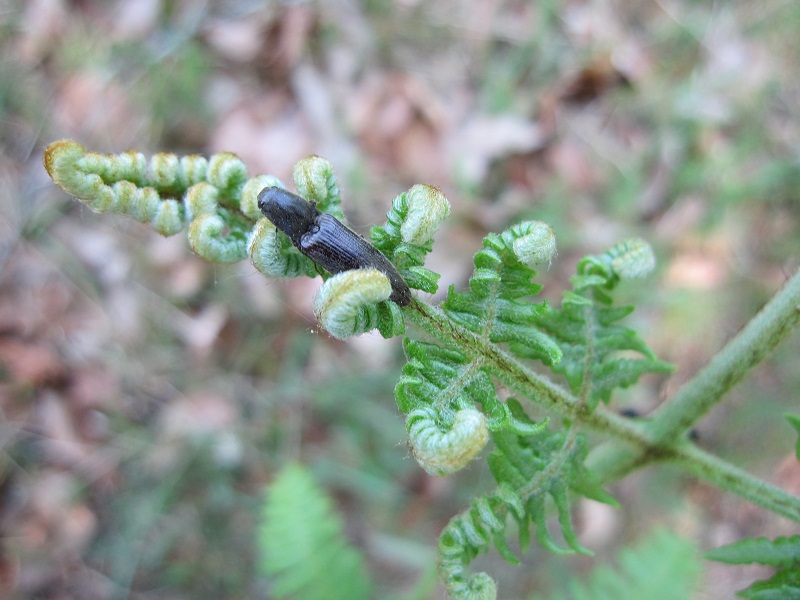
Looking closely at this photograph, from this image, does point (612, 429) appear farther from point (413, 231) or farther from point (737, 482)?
point (413, 231)

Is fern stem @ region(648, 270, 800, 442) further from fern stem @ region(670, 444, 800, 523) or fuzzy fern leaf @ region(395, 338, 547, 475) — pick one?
fuzzy fern leaf @ region(395, 338, 547, 475)

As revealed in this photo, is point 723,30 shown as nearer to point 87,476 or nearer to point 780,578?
point 780,578

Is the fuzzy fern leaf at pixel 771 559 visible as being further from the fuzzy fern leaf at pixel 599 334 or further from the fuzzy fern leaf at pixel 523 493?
the fuzzy fern leaf at pixel 599 334

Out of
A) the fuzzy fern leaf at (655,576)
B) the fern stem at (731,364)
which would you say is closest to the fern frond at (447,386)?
the fern stem at (731,364)

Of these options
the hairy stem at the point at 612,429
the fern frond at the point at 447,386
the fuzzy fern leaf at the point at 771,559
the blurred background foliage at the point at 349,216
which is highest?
the blurred background foliage at the point at 349,216

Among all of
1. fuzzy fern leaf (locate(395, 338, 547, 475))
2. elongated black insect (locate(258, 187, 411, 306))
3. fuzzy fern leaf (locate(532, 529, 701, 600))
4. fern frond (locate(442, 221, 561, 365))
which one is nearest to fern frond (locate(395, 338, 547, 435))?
fuzzy fern leaf (locate(395, 338, 547, 475))

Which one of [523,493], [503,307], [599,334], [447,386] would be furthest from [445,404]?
[599,334]
